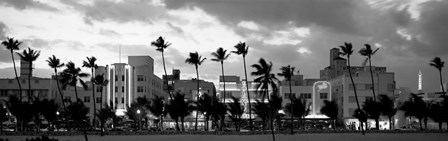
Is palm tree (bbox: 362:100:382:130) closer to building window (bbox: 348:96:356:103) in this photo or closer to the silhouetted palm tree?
the silhouetted palm tree

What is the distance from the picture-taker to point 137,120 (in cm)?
9444

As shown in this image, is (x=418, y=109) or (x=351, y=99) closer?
(x=418, y=109)

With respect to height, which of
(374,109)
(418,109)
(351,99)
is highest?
(351,99)

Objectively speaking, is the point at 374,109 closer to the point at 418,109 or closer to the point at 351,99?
the point at 418,109

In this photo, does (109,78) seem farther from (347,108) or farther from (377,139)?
(377,139)

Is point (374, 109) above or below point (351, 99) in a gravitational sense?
below

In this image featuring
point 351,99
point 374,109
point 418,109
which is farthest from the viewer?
point 351,99

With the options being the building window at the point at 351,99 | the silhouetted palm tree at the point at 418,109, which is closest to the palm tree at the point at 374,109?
the silhouetted palm tree at the point at 418,109

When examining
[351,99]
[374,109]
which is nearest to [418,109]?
[374,109]

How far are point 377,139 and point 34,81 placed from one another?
77.9 m

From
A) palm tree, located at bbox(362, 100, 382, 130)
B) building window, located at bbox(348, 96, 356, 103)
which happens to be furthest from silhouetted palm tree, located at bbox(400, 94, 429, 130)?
building window, located at bbox(348, 96, 356, 103)

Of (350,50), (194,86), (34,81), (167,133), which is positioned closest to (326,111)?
(350,50)

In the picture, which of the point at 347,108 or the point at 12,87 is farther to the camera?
the point at 12,87

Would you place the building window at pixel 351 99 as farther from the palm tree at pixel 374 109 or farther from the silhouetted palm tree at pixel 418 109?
the palm tree at pixel 374 109
